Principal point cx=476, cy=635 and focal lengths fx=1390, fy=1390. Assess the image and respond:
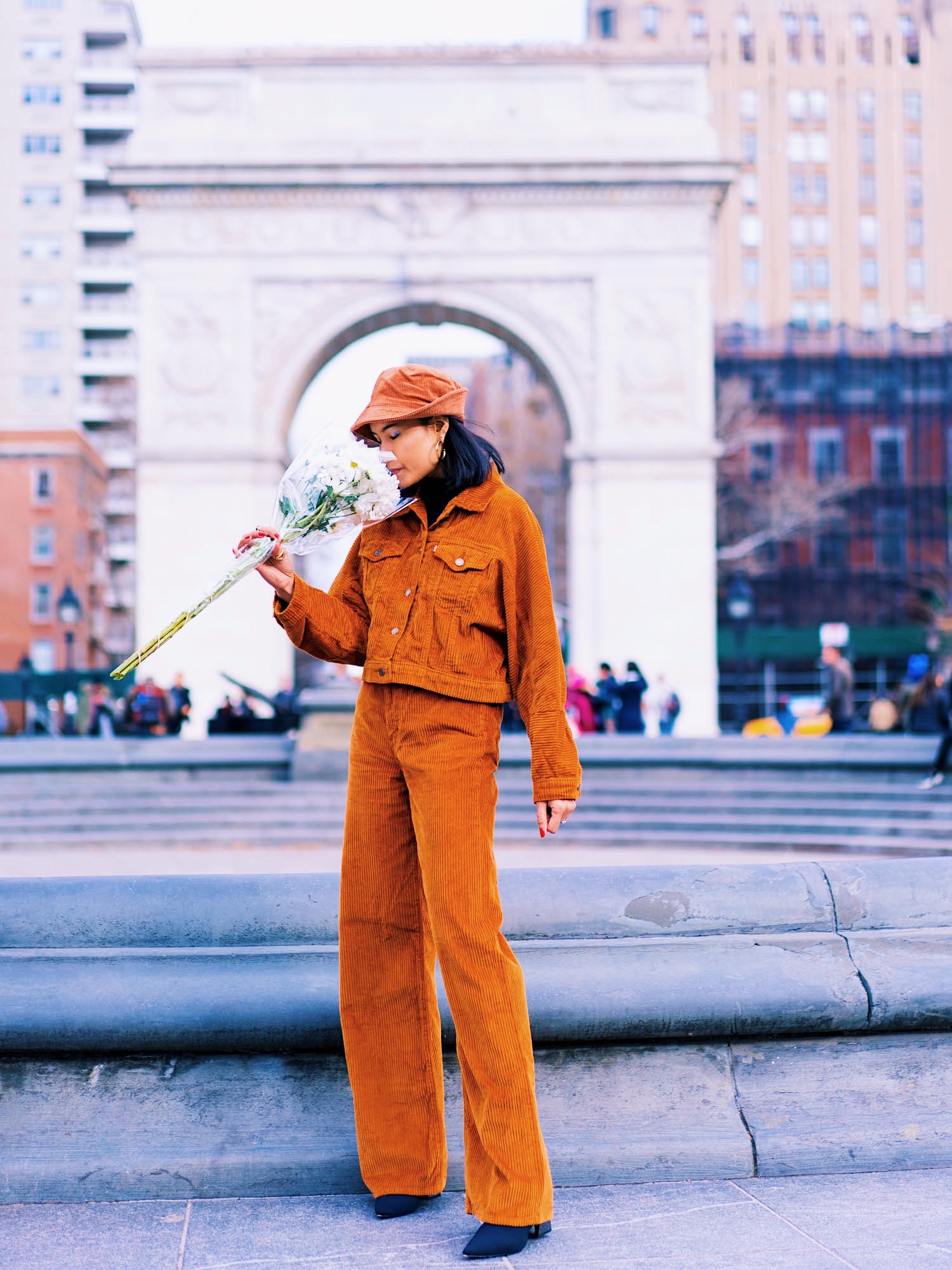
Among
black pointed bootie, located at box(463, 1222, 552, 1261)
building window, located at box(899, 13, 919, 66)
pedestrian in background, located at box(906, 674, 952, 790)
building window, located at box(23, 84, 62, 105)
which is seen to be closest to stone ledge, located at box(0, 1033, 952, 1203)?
black pointed bootie, located at box(463, 1222, 552, 1261)

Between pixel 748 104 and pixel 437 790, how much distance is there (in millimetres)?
68762

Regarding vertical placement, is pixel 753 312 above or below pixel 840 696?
above

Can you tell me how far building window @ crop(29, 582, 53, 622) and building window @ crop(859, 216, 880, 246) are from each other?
4025cm

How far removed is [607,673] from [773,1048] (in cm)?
1507

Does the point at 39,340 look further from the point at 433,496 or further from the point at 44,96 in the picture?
the point at 433,496

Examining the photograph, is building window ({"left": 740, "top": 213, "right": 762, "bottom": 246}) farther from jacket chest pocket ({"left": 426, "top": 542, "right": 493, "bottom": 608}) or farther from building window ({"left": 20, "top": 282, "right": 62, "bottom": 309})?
jacket chest pocket ({"left": 426, "top": 542, "right": 493, "bottom": 608})

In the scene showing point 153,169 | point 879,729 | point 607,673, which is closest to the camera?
point 879,729

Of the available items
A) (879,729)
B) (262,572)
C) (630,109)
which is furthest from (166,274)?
(262,572)

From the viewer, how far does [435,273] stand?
23.5 meters

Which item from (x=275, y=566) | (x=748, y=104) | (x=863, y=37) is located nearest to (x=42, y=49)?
(x=748, y=104)

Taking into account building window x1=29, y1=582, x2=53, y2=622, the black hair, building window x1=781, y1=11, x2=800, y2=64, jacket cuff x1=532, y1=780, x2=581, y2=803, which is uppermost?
building window x1=781, y1=11, x2=800, y2=64

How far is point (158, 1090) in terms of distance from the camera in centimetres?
296

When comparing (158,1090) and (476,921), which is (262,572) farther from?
(158,1090)

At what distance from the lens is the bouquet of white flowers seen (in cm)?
293
